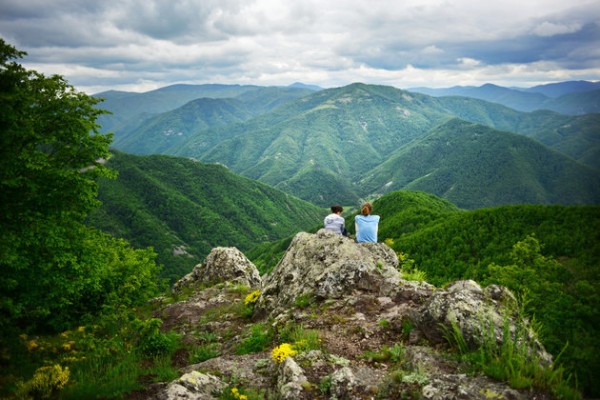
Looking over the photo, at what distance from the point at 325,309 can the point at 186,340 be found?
21.2 ft

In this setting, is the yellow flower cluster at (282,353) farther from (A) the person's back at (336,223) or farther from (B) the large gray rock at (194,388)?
(A) the person's back at (336,223)

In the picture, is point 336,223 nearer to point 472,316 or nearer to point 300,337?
point 300,337

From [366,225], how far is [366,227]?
143mm

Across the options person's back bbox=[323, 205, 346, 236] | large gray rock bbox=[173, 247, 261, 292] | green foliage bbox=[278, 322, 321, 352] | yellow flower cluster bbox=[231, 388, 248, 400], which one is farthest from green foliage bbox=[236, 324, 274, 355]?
large gray rock bbox=[173, 247, 261, 292]

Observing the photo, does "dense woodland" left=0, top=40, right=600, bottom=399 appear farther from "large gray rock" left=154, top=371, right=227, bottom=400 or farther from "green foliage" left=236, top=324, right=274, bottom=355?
"green foliage" left=236, top=324, right=274, bottom=355

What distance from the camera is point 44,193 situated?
14.8m

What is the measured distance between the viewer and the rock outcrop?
25.7ft

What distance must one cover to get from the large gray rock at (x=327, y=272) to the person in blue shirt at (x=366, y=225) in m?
0.45

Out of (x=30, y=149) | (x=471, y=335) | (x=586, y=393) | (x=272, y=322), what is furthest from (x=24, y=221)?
(x=586, y=393)

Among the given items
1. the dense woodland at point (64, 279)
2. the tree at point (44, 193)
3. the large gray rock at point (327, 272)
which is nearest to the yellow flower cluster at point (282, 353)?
the dense woodland at point (64, 279)

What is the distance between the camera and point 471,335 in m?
8.73

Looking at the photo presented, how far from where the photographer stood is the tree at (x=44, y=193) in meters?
13.4

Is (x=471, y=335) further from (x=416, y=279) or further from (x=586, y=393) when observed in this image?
(x=416, y=279)

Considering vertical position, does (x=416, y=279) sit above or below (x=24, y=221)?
below
